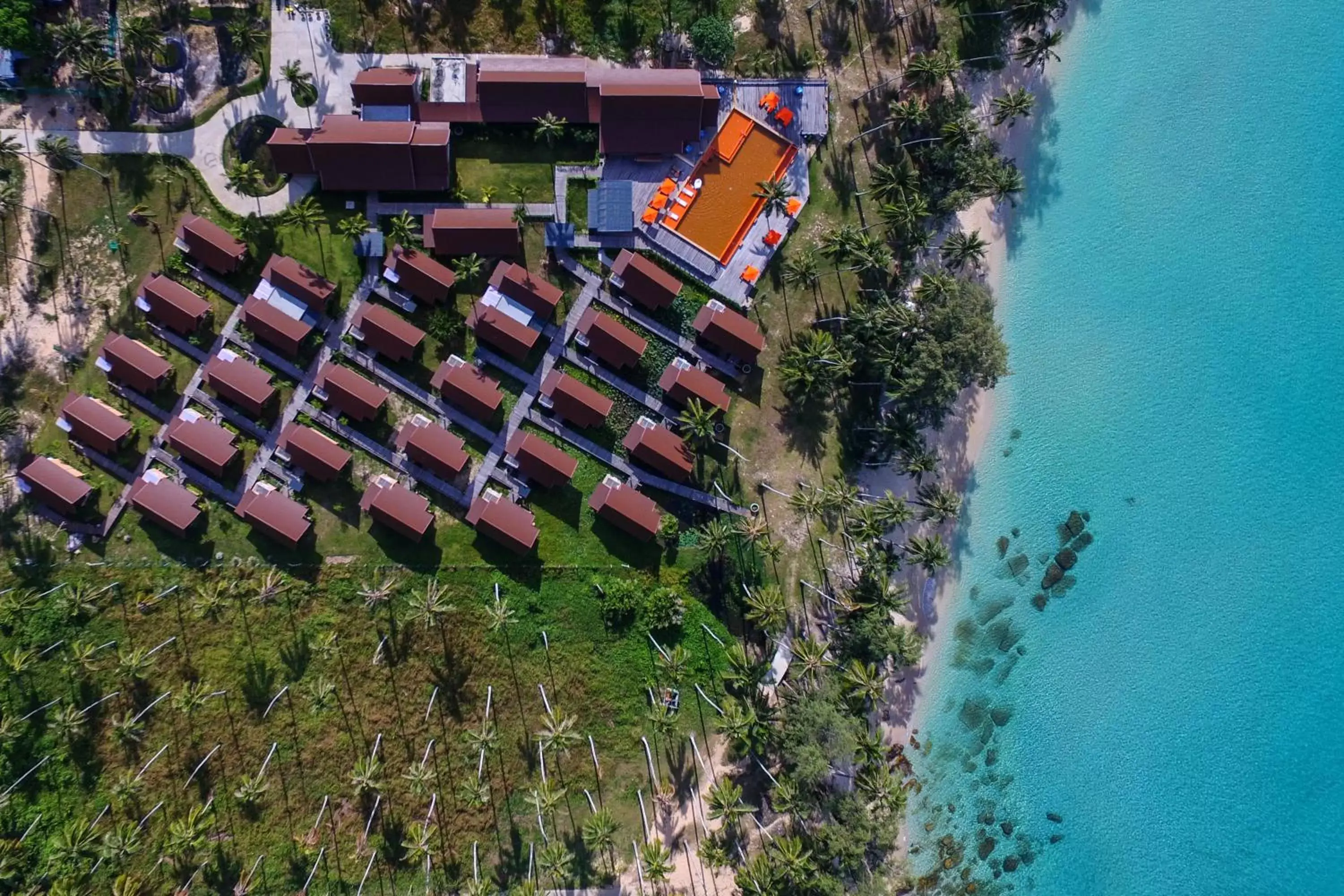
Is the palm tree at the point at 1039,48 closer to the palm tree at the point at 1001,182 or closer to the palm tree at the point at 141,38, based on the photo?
the palm tree at the point at 1001,182

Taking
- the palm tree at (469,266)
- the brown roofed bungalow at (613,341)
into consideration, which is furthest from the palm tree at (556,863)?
the palm tree at (469,266)

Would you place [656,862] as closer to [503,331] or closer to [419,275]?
[503,331]

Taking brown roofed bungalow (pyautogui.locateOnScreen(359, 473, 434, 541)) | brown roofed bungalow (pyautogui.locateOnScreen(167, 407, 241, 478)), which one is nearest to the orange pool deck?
brown roofed bungalow (pyautogui.locateOnScreen(359, 473, 434, 541))

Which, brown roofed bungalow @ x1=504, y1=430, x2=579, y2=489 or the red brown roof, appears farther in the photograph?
the red brown roof

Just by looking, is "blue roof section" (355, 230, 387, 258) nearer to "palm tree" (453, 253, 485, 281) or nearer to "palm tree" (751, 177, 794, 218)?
"palm tree" (453, 253, 485, 281)

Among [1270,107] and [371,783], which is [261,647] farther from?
[1270,107]

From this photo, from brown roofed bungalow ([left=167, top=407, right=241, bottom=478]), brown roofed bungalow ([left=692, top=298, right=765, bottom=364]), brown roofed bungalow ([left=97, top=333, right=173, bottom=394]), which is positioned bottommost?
brown roofed bungalow ([left=167, top=407, right=241, bottom=478])

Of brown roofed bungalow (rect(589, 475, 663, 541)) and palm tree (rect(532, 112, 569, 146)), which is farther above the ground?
palm tree (rect(532, 112, 569, 146))
